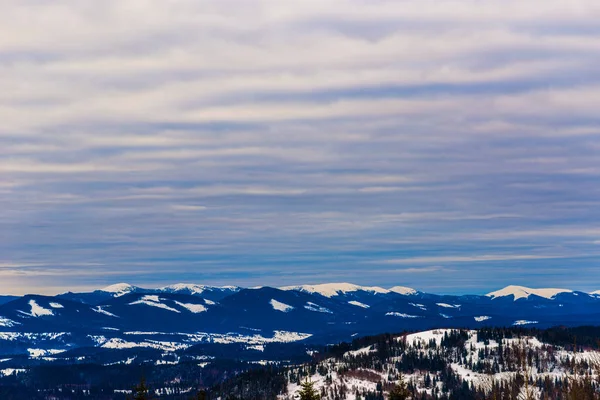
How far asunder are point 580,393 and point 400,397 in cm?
3147

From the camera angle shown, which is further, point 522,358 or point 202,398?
point 202,398

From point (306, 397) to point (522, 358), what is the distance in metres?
35.2

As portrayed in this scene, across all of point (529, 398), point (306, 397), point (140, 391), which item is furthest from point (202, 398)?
point (529, 398)

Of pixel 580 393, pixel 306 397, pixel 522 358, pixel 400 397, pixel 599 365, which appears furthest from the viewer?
pixel 400 397

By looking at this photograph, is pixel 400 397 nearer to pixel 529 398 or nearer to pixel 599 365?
pixel 599 365

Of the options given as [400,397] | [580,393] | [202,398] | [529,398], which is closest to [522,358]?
[529,398]

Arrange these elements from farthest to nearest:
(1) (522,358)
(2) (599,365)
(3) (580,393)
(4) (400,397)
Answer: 1. (4) (400,397)
2. (3) (580,393)
3. (2) (599,365)
4. (1) (522,358)

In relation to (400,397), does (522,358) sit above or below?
above

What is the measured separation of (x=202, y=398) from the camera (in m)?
90.3

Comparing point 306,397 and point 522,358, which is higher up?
point 522,358

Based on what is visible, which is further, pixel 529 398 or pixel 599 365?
pixel 599 365

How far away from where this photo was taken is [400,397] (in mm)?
120562

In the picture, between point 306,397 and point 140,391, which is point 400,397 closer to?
point 306,397

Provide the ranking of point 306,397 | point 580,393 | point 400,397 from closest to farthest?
point 580,393 → point 306,397 → point 400,397
